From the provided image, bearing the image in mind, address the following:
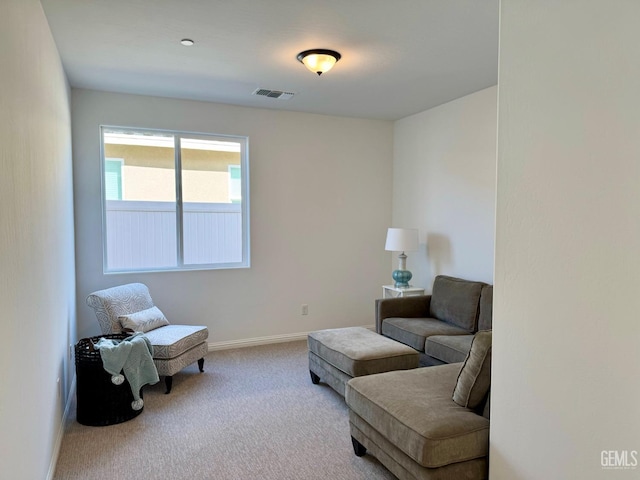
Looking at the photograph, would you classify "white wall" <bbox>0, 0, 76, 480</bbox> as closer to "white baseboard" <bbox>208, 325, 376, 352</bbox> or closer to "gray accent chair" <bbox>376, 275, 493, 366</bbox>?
"white baseboard" <bbox>208, 325, 376, 352</bbox>

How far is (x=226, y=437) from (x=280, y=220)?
2.61 meters

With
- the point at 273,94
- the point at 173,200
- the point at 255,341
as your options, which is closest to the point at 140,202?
the point at 173,200

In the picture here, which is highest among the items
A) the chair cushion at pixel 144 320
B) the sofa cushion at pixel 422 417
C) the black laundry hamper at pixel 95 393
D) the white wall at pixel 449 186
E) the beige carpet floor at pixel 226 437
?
the white wall at pixel 449 186

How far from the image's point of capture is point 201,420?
3.02 metres

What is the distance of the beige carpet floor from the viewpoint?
2.41 m

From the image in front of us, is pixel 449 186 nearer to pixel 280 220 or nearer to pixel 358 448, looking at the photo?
pixel 280 220

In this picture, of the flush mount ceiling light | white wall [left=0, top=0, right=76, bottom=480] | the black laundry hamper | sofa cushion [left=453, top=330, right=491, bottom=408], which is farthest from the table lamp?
white wall [left=0, top=0, right=76, bottom=480]

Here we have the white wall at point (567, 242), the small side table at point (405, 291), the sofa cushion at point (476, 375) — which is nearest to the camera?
the white wall at point (567, 242)

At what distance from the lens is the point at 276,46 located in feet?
9.73

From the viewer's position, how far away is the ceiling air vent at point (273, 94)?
4.07 m

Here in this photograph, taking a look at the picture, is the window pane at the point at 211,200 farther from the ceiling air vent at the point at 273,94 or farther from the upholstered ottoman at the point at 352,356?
the upholstered ottoman at the point at 352,356

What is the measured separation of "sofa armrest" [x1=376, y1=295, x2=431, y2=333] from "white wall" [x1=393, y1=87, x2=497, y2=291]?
0.49m

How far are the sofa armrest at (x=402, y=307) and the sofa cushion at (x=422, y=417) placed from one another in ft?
5.59

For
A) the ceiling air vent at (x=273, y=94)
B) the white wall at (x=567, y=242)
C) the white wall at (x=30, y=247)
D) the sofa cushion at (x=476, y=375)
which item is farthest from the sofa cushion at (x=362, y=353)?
the ceiling air vent at (x=273, y=94)
